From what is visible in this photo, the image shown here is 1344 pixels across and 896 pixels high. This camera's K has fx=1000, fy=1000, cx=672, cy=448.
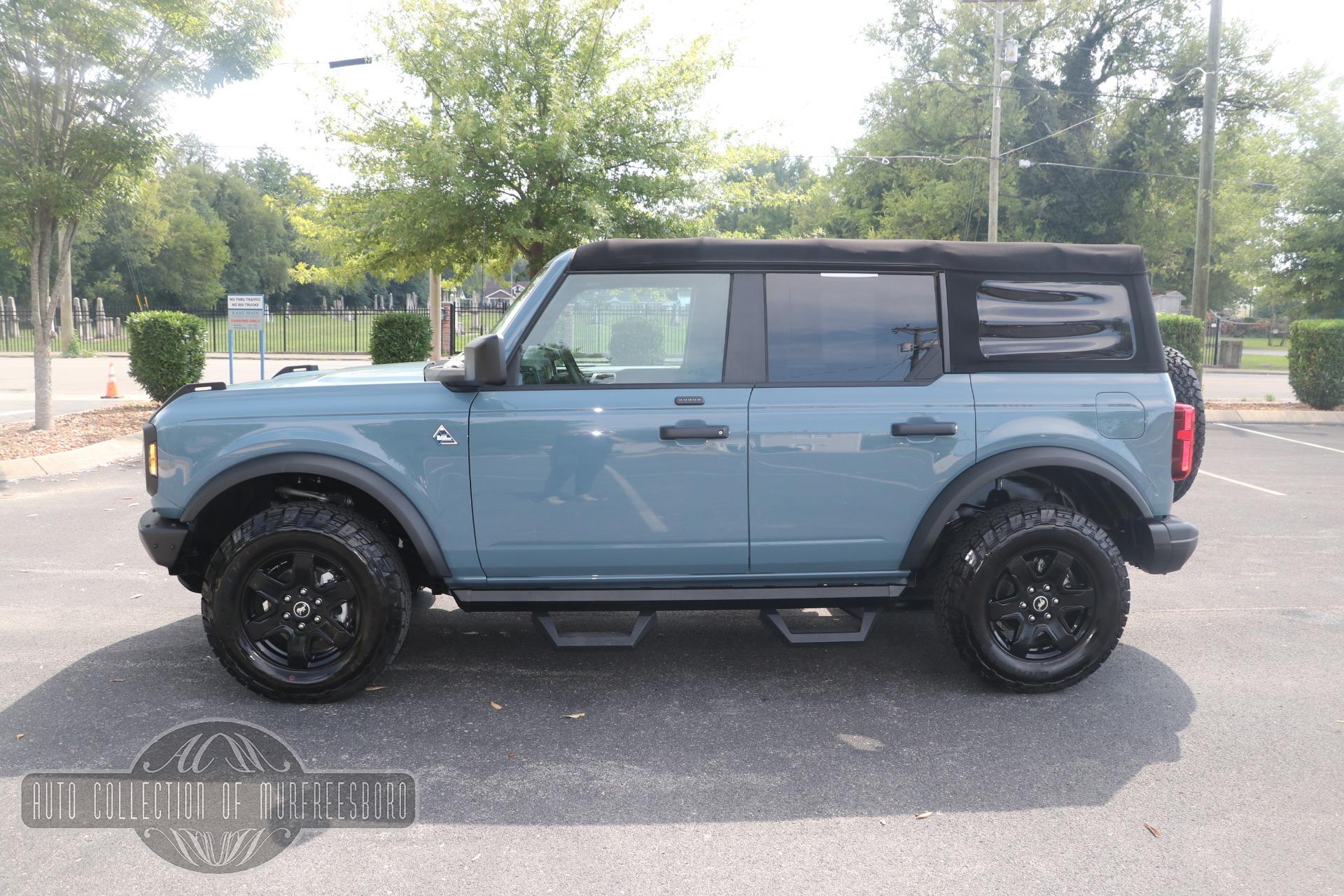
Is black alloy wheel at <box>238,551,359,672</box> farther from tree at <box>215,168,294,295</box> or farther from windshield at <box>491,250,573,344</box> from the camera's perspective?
tree at <box>215,168,294,295</box>

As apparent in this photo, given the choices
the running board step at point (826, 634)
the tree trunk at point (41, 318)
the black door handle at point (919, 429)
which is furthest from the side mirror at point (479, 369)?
the tree trunk at point (41, 318)

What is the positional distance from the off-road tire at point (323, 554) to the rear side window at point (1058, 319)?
2.79m

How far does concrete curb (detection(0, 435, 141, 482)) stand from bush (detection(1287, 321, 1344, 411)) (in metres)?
17.3

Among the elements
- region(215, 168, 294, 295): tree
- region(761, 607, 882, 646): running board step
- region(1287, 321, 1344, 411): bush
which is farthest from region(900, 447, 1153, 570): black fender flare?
region(215, 168, 294, 295): tree

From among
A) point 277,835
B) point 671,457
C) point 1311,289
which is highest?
point 1311,289

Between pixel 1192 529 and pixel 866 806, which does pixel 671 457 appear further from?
pixel 1192 529

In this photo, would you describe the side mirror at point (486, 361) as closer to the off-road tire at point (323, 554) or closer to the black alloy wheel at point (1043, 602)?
the off-road tire at point (323, 554)

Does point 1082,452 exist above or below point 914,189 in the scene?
below

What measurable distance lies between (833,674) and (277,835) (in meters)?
2.49

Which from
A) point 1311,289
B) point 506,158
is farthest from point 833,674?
point 1311,289

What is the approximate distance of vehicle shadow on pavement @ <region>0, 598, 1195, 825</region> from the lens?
11.2 ft

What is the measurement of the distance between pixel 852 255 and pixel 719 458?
1069 millimetres

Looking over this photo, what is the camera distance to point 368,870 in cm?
291

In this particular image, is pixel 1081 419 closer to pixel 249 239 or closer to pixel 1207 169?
pixel 1207 169
